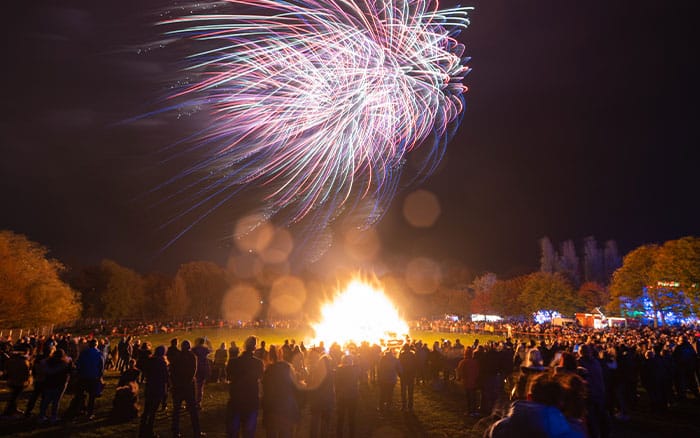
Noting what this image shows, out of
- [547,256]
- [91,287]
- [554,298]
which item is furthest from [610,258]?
[91,287]

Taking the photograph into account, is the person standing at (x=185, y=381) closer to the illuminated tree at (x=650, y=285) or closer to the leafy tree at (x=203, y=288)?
the illuminated tree at (x=650, y=285)

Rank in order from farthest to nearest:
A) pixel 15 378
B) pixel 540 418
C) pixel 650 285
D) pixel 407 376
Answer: pixel 650 285 → pixel 407 376 → pixel 15 378 → pixel 540 418

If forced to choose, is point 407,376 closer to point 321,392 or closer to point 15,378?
point 321,392

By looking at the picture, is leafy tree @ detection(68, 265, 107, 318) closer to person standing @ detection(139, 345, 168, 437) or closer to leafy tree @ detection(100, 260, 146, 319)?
leafy tree @ detection(100, 260, 146, 319)

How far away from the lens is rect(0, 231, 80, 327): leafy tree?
1644 inches

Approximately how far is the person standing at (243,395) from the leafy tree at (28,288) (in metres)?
45.1

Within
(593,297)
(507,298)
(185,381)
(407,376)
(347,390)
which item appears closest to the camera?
(185,381)

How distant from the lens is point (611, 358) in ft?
39.4

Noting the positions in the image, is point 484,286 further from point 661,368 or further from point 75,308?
point 661,368

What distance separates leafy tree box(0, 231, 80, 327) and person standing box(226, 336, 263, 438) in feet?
148

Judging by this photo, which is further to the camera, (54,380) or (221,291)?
(221,291)

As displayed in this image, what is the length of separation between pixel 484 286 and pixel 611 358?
121213mm

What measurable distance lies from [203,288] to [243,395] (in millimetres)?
101058

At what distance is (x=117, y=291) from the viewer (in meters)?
79.1
